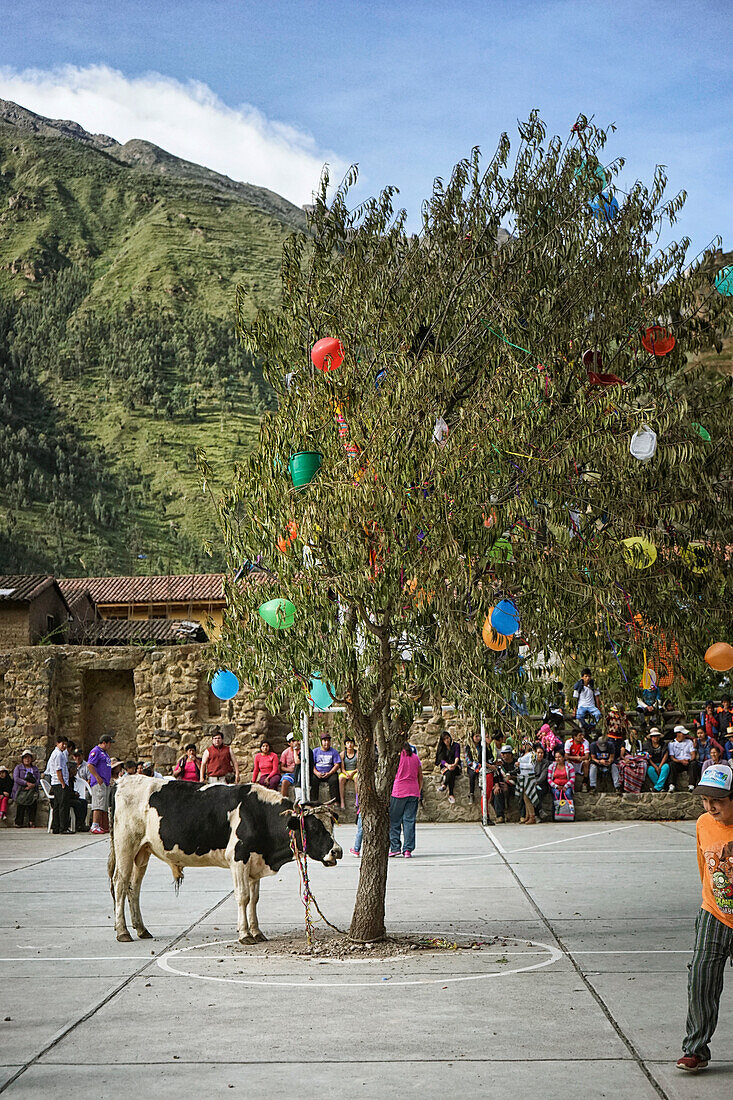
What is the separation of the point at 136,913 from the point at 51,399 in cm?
9844

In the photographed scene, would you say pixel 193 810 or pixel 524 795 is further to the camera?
pixel 524 795

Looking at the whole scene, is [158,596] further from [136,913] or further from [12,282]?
[12,282]

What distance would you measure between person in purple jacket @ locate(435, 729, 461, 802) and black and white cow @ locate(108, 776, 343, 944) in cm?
1213

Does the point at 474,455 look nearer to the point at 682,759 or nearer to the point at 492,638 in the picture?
the point at 492,638

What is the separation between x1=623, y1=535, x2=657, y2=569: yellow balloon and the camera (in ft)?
27.7

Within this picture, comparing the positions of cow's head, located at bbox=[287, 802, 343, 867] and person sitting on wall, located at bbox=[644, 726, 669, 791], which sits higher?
person sitting on wall, located at bbox=[644, 726, 669, 791]

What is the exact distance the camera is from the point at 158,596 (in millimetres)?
54219

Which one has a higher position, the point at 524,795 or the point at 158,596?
the point at 158,596

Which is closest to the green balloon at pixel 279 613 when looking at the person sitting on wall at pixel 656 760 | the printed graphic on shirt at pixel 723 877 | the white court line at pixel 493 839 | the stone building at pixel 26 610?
the printed graphic on shirt at pixel 723 877

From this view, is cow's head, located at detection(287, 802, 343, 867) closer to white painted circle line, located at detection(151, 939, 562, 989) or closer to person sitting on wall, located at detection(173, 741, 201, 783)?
white painted circle line, located at detection(151, 939, 562, 989)

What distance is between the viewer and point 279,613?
8.76 m

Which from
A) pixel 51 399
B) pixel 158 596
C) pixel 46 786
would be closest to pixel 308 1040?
pixel 46 786

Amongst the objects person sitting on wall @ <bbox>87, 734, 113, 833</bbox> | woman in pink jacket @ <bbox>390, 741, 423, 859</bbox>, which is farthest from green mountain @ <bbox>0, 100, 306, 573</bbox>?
woman in pink jacket @ <bbox>390, 741, 423, 859</bbox>

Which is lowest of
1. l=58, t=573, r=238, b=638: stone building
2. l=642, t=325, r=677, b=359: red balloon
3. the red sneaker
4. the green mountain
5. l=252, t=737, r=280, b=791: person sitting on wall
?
the red sneaker
